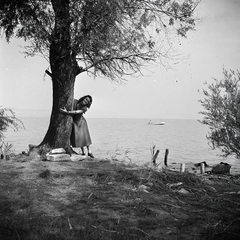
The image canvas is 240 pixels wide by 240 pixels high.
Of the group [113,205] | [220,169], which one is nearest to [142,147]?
[220,169]

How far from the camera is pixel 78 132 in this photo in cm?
1102

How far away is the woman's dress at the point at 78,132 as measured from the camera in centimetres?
1096

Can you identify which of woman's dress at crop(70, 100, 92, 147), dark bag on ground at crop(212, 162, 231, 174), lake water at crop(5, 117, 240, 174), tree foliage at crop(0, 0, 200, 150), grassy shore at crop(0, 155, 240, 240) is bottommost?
lake water at crop(5, 117, 240, 174)

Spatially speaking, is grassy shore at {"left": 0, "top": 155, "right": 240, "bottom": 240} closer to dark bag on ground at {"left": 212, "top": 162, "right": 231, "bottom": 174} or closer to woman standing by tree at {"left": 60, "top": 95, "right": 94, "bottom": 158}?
woman standing by tree at {"left": 60, "top": 95, "right": 94, "bottom": 158}

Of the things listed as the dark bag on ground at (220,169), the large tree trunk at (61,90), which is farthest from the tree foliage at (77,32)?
the dark bag on ground at (220,169)

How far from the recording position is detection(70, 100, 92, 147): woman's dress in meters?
11.0

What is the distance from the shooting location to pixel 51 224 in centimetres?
421

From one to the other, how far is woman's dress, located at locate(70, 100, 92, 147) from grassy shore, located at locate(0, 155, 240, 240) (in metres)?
3.06

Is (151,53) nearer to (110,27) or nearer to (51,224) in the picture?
(110,27)

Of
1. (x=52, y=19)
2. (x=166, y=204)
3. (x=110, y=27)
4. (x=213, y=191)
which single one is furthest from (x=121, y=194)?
(x=52, y=19)

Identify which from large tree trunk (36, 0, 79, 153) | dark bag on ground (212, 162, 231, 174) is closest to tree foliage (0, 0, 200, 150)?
large tree trunk (36, 0, 79, 153)

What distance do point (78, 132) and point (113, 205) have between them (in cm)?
623

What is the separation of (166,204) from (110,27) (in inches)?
279

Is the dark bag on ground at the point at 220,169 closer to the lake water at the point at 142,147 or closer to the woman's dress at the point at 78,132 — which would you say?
the lake water at the point at 142,147
